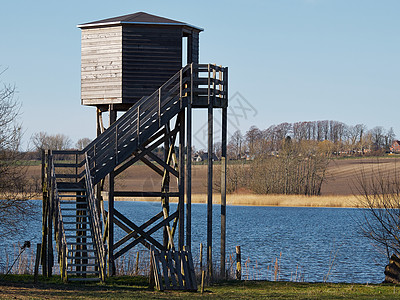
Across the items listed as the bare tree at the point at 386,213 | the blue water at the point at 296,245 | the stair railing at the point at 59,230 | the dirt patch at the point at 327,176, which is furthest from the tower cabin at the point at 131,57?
the dirt patch at the point at 327,176

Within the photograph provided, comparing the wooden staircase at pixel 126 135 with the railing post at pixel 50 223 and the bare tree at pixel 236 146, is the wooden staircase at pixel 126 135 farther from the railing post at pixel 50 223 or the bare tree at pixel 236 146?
the bare tree at pixel 236 146

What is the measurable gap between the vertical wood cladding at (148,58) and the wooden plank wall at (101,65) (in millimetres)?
289

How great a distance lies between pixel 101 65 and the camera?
2625cm

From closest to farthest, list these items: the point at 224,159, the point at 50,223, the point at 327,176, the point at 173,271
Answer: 1. the point at 173,271
2. the point at 50,223
3. the point at 224,159
4. the point at 327,176

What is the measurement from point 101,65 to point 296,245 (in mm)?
26921

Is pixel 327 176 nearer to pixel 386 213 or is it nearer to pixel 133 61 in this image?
pixel 386 213

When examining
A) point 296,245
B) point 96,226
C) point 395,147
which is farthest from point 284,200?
point 395,147

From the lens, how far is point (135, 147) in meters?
24.4

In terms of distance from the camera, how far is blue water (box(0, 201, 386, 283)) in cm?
3297

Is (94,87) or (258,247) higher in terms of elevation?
(94,87)

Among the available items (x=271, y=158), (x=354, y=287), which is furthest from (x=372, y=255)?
(x=271, y=158)

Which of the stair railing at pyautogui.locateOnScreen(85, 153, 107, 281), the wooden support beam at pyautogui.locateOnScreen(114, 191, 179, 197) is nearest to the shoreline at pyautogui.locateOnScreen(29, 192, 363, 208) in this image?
the wooden support beam at pyautogui.locateOnScreen(114, 191, 179, 197)

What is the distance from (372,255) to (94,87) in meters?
23.3

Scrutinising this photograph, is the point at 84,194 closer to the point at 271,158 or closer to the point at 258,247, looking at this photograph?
the point at 258,247
